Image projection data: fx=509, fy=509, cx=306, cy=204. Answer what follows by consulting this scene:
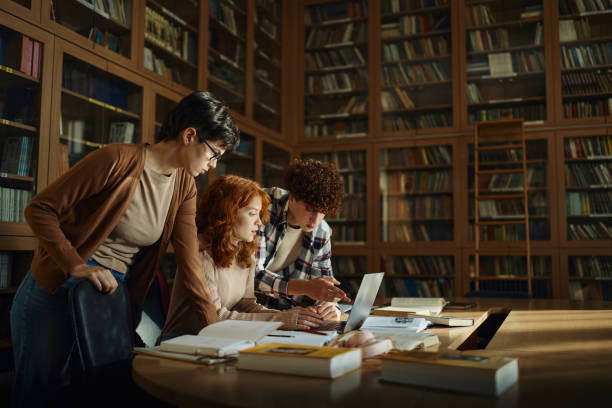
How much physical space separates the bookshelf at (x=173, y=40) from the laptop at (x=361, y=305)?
2.44m

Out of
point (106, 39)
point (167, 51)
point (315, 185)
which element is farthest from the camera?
point (167, 51)

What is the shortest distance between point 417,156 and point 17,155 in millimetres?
3637

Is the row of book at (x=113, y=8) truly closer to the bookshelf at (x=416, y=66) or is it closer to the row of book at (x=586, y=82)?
the bookshelf at (x=416, y=66)

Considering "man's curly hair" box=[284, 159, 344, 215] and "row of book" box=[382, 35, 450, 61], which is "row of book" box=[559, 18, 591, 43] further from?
"man's curly hair" box=[284, 159, 344, 215]

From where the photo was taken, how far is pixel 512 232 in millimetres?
4773

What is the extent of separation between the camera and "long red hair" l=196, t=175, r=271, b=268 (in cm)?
176

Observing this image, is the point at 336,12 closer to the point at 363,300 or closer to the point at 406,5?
the point at 406,5

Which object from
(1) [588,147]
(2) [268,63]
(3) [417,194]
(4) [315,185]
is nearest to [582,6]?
(1) [588,147]

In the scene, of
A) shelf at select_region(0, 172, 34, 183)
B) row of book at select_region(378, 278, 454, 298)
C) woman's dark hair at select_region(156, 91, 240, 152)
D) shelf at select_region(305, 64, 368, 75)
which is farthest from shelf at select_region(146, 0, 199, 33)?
Answer: row of book at select_region(378, 278, 454, 298)

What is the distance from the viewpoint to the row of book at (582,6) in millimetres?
4645

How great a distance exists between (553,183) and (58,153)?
13.5ft

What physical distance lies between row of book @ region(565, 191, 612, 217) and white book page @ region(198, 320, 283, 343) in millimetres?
4220

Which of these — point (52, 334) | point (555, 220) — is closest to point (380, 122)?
point (555, 220)

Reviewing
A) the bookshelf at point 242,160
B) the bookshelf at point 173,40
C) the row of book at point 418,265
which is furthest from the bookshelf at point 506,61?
the bookshelf at point 173,40
